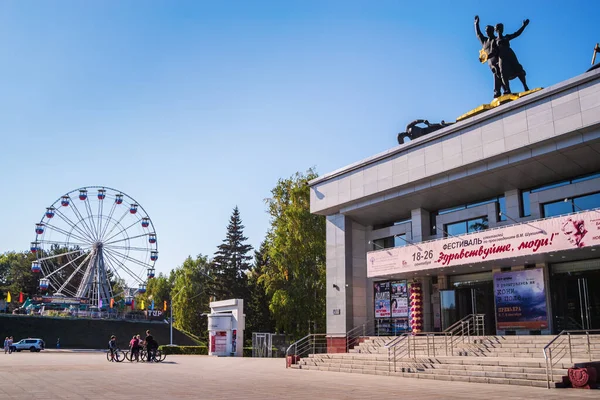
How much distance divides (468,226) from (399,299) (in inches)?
209

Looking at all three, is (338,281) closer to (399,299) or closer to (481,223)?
(399,299)

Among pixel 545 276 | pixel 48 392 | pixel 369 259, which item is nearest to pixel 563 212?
pixel 545 276

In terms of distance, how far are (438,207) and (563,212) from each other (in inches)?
258

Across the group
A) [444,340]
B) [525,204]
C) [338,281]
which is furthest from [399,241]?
[525,204]

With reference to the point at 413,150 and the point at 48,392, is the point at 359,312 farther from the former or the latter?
the point at 48,392

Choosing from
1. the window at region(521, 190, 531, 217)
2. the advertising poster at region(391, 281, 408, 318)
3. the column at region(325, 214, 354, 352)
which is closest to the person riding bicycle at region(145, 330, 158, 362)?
the column at region(325, 214, 354, 352)

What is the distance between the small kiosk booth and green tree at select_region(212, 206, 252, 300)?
21.8m

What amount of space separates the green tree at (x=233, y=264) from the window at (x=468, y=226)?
119 feet

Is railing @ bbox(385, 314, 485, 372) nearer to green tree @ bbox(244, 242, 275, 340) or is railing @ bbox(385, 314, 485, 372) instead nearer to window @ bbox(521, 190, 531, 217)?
window @ bbox(521, 190, 531, 217)

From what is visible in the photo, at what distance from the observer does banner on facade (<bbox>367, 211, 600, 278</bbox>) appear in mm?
18652

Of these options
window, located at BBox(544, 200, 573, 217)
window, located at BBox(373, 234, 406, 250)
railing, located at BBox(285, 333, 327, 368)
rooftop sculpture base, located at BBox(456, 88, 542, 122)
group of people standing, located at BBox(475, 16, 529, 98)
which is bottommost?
railing, located at BBox(285, 333, 327, 368)

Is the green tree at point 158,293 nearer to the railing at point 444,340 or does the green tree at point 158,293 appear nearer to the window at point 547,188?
the railing at point 444,340

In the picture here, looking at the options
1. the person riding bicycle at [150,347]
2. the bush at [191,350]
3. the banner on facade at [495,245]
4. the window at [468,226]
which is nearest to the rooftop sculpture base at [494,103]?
the window at [468,226]

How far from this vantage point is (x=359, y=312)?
29078 mm
